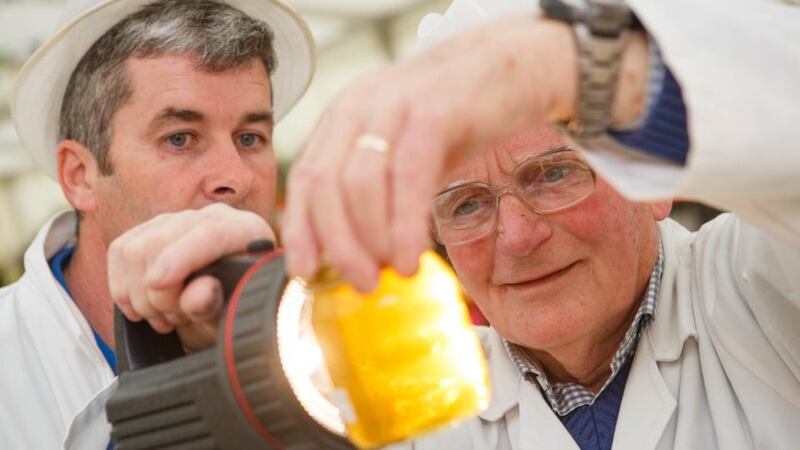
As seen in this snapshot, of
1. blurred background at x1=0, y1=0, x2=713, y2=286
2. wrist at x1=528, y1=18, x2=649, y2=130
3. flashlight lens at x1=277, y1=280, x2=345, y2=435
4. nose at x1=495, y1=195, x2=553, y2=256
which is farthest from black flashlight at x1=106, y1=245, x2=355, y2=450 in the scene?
blurred background at x1=0, y1=0, x2=713, y2=286

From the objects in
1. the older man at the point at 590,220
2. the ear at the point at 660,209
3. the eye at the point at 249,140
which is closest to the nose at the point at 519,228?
the older man at the point at 590,220

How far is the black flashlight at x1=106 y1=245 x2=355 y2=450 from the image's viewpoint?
0.65 meters

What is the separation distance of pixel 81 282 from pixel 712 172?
137 cm

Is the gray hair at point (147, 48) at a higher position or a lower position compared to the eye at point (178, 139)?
higher

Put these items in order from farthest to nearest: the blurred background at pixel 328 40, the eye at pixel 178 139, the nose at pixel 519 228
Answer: the blurred background at pixel 328 40
the eye at pixel 178 139
the nose at pixel 519 228

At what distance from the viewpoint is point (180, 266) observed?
758mm

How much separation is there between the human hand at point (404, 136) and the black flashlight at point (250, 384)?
0.34 feet

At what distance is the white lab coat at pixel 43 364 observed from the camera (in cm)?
133

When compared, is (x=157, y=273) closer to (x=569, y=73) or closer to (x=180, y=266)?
(x=180, y=266)

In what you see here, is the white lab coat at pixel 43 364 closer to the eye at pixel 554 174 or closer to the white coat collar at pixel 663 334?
the white coat collar at pixel 663 334

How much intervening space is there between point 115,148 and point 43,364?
424 millimetres

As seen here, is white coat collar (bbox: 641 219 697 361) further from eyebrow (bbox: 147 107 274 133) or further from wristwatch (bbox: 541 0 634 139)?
eyebrow (bbox: 147 107 274 133)

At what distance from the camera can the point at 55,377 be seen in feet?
4.53

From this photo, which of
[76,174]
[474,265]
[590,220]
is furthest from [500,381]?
[76,174]
